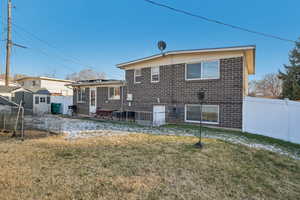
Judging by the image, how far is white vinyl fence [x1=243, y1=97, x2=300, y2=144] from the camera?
298 inches

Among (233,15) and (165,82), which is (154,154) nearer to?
(165,82)

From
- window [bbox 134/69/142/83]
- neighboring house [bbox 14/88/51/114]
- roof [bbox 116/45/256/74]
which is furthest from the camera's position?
neighboring house [bbox 14/88/51/114]

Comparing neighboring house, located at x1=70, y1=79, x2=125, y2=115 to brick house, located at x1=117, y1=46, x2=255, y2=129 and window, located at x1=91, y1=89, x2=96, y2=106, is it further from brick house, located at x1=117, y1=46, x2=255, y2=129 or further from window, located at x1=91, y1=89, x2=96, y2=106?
brick house, located at x1=117, y1=46, x2=255, y2=129

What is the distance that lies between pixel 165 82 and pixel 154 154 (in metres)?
7.26

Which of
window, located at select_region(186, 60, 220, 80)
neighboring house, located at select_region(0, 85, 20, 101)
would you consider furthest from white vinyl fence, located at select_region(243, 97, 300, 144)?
neighboring house, located at select_region(0, 85, 20, 101)

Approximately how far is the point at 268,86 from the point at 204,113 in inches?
912

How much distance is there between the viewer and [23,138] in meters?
6.26

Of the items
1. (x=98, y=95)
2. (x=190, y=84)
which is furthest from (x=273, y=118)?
(x=98, y=95)

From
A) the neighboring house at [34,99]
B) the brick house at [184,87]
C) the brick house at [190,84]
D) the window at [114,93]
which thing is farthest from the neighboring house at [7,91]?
the brick house at [190,84]

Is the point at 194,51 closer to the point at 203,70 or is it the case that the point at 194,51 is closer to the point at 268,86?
the point at 203,70

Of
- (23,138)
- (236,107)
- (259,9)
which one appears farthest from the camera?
(259,9)

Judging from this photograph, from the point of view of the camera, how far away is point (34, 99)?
1820cm

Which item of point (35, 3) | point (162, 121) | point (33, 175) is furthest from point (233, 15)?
point (35, 3)

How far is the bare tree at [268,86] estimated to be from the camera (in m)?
25.6
